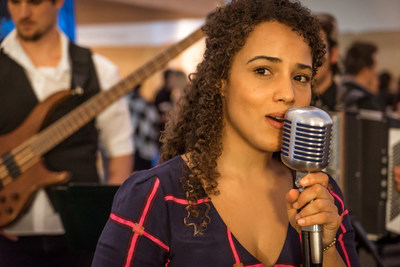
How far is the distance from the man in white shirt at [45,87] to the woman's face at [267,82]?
1276 mm

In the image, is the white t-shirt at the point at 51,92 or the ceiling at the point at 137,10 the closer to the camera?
→ the white t-shirt at the point at 51,92

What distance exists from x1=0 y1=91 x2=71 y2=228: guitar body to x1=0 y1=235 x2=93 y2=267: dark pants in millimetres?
116

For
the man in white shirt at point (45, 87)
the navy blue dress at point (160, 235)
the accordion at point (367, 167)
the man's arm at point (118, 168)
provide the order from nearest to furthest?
the navy blue dress at point (160, 235)
the man in white shirt at point (45, 87)
the man's arm at point (118, 168)
the accordion at point (367, 167)

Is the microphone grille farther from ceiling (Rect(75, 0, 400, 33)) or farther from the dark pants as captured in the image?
ceiling (Rect(75, 0, 400, 33))

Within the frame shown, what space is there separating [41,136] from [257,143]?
1361mm

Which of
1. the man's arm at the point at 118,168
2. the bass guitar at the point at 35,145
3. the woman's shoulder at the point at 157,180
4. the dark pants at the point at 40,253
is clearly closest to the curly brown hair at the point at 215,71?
the woman's shoulder at the point at 157,180

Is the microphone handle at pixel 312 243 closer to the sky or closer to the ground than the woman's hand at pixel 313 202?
closer to the ground

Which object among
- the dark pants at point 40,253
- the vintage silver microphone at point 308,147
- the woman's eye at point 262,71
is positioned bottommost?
the dark pants at point 40,253

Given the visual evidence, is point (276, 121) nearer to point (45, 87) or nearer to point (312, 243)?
point (312, 243)

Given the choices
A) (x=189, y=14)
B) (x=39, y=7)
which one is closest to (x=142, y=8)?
(x=189, y=14)

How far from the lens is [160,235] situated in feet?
4.58

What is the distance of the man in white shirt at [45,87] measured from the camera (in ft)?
8.05

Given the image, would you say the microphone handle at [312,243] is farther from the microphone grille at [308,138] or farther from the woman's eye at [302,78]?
the woman's eye at [302,78]

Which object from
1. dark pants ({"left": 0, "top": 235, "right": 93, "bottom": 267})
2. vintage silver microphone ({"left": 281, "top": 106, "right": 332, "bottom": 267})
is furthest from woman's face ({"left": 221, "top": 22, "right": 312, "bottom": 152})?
dark pants ({"left": 0, "top": 235, "right": 93, "bottom": 267})
